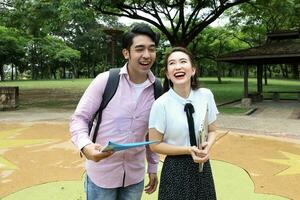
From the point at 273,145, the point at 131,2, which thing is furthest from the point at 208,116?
the point at 131,2

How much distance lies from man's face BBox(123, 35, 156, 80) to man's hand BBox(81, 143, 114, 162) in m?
0.55

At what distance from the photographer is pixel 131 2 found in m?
18.4

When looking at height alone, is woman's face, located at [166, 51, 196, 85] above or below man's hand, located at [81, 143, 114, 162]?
above

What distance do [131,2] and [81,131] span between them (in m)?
17.1

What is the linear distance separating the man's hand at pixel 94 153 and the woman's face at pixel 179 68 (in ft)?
2.03

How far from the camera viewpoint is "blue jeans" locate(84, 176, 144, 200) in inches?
89.4

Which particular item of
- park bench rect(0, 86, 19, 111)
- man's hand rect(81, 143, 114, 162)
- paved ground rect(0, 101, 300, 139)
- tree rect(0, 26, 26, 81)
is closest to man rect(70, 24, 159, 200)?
man's hand rect(81, 143, 114, 162)

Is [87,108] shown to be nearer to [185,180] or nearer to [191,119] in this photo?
[191,119]

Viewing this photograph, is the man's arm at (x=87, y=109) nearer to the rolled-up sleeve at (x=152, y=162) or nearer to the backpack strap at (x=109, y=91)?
the backpack strap at (x=109, y=91)

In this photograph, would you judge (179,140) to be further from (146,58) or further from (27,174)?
(27,174)

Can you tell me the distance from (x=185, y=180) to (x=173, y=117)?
0.40m

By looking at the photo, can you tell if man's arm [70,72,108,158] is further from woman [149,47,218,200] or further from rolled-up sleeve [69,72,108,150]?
woman [149,47,218,200]

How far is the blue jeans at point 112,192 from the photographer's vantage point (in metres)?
2.27

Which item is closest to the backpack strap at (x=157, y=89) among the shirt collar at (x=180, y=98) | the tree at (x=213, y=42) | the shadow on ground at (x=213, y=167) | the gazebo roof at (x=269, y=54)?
the shirt collar at (x=180, y=98)
